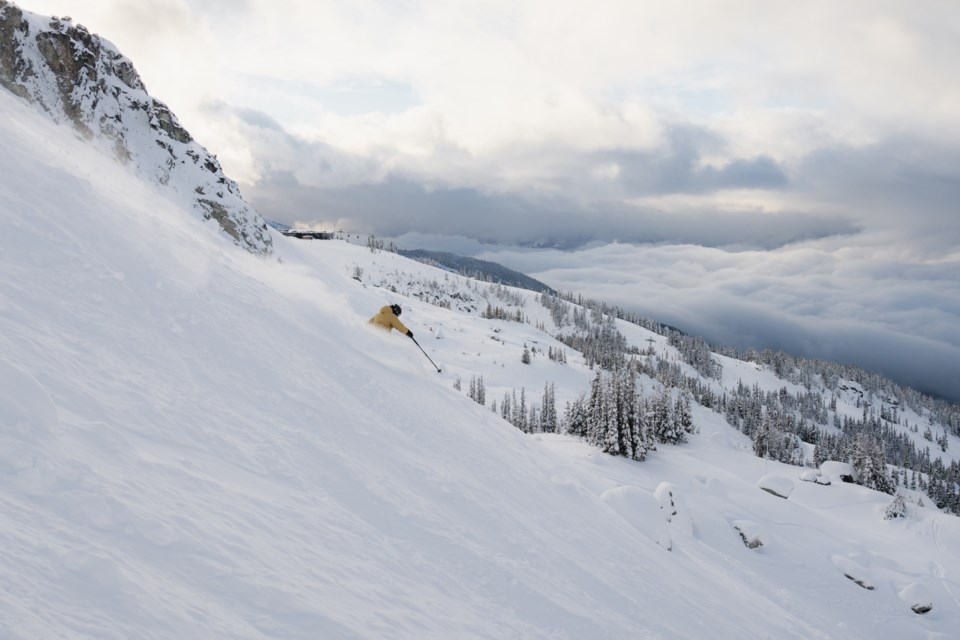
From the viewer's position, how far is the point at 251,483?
7.34 m

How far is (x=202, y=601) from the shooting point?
192 inches

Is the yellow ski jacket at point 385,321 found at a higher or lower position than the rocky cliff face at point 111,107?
lower

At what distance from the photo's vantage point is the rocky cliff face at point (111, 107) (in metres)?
31.5

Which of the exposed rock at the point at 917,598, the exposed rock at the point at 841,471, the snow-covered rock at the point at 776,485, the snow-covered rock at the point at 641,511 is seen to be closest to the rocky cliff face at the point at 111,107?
the snow-covered rock at the point at 641,511

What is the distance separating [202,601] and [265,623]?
2.25ft

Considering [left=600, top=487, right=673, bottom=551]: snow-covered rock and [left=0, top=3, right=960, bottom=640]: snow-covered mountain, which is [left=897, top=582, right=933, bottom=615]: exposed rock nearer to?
[left=0, top=3, right=960, bottom=640]: snow-covered mountain

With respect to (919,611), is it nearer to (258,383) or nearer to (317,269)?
(258,383)

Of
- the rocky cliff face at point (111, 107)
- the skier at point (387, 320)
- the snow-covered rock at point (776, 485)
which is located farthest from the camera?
the snow-covered rock at point (776, 485)

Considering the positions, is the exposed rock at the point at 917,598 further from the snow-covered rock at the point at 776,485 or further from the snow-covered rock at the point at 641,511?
the snow-covered rock at the point at 641,511

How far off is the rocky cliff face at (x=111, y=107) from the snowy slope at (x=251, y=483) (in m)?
23.1

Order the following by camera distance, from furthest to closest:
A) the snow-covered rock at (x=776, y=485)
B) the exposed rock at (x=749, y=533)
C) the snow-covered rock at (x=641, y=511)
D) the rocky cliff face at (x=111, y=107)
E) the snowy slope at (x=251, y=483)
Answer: the snow-covered rock at (x=776, y=485) < the rocky cliff face at (x=111, y=107) < the exposed rock at (x=749, y=533) < the snow-covered rock at (x=641, y=511) < the snowy slope at (x=251, y=483)

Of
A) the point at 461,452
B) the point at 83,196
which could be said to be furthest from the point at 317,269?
the point at 461,452

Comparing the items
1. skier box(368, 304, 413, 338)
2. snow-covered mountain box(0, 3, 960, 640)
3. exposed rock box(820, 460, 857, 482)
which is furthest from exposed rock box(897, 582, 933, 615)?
exposed rock box(820, 460, 857, 482)

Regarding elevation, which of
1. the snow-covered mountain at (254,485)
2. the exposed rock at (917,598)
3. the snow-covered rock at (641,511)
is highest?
the snow-covered mountain at (254,485)
